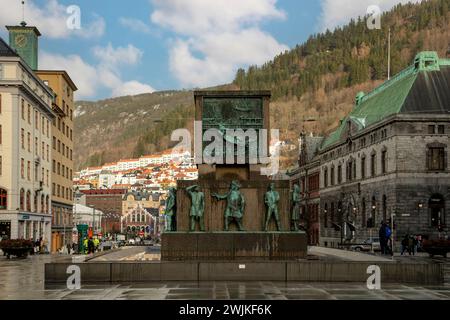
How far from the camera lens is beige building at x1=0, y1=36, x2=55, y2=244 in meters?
69.9

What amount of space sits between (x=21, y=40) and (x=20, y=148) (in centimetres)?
2245

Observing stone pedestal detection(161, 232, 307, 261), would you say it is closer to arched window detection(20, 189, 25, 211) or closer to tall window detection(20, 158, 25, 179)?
arched window detection(20, 189, 25, 211)

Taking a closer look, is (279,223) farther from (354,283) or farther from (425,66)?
(425,66)

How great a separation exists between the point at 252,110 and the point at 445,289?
10.6 metres

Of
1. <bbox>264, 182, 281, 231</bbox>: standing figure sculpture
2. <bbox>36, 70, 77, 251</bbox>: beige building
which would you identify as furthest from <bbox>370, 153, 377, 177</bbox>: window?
<bbox>264, 182, 281, 231</bbox>: standing figure sculpture

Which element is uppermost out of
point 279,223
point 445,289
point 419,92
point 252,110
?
point 419,92

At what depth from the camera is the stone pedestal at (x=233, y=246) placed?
27.1m

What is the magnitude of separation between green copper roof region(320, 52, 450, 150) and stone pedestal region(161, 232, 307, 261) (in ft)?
163

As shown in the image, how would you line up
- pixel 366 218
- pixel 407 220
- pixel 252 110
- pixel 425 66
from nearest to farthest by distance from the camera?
1. pixel 252 110
2. pixel 407 220
3. pixel 425 66
4. pixel 366 218

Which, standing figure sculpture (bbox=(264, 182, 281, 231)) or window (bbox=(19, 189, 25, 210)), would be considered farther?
window (bbox=(19, 189, 25, 210))

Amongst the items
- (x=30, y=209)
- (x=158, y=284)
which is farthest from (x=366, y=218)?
(x=158, y=284)

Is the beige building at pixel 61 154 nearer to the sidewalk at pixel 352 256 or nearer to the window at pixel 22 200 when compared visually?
the window at pixel 22 200

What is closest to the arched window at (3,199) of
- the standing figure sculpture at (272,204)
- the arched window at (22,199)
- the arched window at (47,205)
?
the arched window at (22,199)

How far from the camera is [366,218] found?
85438 mm
